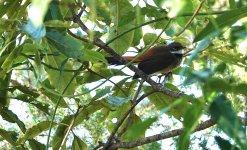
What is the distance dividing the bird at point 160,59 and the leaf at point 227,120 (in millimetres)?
1793

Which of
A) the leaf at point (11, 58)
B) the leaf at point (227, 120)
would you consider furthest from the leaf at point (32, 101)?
the leaf at point (227, 120)

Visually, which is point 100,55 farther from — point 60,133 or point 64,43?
point 60,133

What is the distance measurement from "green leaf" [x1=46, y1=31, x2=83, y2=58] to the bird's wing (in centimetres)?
127

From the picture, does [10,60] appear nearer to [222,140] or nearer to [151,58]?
[222,140]

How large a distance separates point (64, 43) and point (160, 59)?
161 cm

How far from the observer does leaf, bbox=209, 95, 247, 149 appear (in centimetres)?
36

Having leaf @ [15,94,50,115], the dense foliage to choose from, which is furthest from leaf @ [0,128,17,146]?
leaf @ [15,94,50,115]

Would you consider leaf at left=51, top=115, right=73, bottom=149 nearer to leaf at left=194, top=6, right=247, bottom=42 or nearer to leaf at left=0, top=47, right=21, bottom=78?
leaf at left=0, top=47, right=21, bottom=78

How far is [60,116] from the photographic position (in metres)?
2.38

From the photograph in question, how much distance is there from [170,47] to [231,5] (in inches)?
63.9

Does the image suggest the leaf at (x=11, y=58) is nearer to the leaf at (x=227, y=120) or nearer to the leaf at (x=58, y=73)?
the leaf at (x=58, y=73)

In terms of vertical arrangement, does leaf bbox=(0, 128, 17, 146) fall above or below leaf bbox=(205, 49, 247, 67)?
below

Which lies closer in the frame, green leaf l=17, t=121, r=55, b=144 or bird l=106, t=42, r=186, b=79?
green leaf l=17, t=121, r=55, b=144

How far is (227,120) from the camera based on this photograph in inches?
14.4
